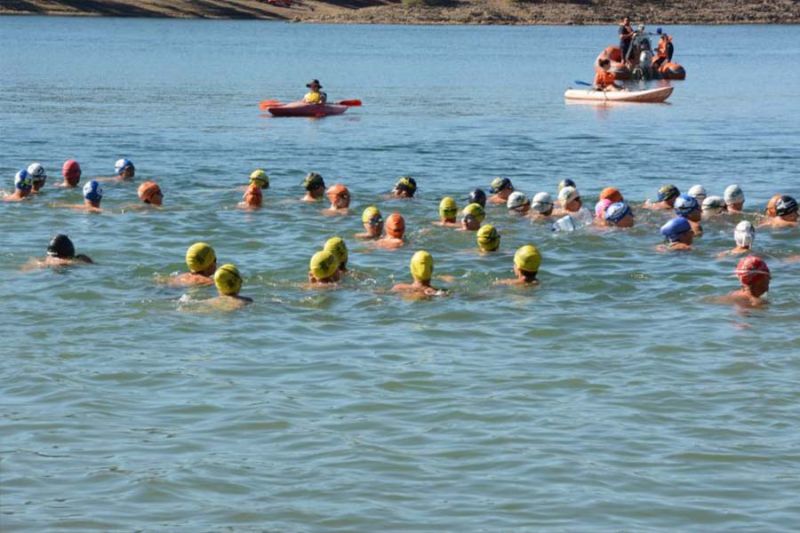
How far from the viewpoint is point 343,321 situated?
61.0 ft

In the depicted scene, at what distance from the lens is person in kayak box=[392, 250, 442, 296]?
19.3 meters

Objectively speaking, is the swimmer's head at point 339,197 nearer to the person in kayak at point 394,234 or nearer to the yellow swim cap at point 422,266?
the person in kayak at point 394,234

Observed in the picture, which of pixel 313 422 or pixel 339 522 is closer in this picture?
pixel 339 522

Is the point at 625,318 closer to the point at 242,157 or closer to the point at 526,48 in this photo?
the point at 242,157

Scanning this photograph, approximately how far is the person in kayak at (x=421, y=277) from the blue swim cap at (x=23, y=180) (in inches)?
420

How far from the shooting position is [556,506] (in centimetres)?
1245

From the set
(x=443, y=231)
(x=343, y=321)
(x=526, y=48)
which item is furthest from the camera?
(x=526, y=48)

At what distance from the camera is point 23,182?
27625 mm

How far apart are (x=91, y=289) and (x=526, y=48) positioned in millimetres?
75345

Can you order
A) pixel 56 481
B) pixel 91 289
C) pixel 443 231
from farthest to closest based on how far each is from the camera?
pixel 443 231
pixel 91 289
pixel 56 481

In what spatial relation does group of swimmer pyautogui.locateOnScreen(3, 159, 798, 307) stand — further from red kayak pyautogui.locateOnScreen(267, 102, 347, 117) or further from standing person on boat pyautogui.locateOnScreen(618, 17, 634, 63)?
standing person on boat pyautogui.locateOnScreen(618, 17, 634, 63)

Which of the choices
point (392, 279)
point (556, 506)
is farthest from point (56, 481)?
point (392, 279)

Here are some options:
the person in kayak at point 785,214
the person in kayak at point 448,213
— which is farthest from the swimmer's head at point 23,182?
the person in kayak at point 785,214

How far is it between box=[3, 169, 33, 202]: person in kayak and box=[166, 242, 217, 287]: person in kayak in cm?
844
